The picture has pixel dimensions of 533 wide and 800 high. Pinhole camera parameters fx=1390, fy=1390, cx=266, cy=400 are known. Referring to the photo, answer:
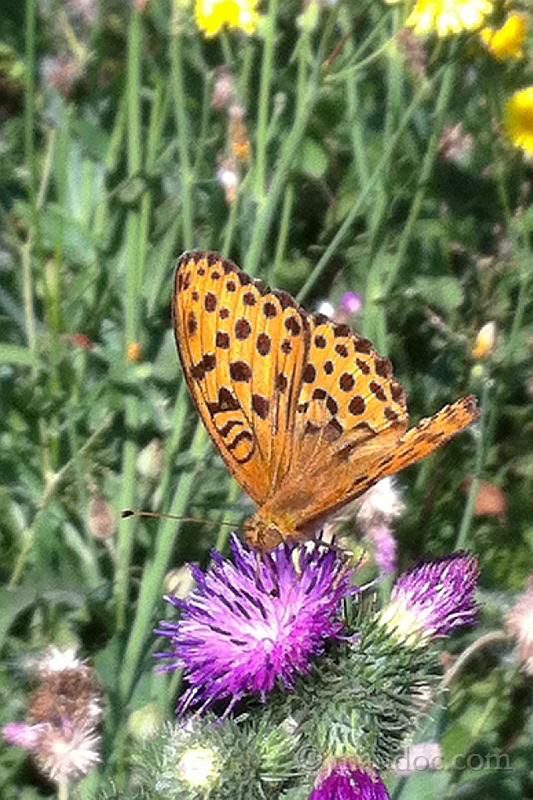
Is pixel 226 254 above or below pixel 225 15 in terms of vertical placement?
below

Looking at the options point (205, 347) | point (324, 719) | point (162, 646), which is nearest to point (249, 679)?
point (324, 719)

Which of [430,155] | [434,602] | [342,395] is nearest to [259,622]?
[434,602]

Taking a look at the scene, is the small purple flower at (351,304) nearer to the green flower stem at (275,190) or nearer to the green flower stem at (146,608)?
the green flower stem at (275,190)

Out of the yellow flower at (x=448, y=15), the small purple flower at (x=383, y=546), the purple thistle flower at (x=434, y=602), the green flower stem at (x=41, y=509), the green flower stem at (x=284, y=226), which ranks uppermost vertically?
the yellow flower at (x=448, y=15)

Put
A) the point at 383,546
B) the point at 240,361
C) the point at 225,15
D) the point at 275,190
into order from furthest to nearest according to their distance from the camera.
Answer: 1. the point at 225,15
2. the point at 275,190
3. the point at 383,546
4. the point at 240,361

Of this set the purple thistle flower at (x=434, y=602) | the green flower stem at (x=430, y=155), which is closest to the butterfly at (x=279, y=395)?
the purple thistle flower at (x=434, y=602)

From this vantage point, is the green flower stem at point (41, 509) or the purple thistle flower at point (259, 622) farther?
the green flower stem at point (41, 509)

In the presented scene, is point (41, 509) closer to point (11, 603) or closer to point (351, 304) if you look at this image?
point (11, 603)

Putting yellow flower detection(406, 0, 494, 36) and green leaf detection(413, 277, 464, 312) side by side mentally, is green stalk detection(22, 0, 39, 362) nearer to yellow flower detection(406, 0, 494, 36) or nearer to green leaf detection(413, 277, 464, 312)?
yellow flower detection(406, 0, 494, 36)
